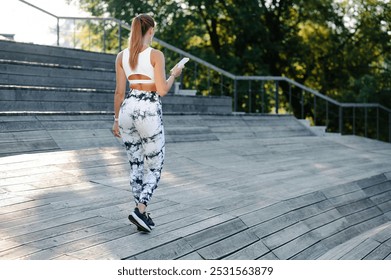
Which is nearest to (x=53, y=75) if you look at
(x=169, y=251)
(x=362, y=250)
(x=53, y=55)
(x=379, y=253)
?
(x=53, y=55)

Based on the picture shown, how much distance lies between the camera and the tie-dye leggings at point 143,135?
386 cm

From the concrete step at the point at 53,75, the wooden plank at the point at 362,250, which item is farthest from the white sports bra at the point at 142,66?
the concrete step at the point at 53,75

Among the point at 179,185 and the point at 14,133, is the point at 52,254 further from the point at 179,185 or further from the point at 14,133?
the point at 14,133

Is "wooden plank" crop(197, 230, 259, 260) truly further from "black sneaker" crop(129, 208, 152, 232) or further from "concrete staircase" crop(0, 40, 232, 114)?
"concrete staircase" crop(0, 40, 232, 114)

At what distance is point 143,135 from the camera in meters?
3.92

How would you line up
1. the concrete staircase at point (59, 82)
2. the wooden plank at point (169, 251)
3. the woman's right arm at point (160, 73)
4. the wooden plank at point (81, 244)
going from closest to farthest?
the wooden plank at point (81, 244), the wooden plank at point (169, 251), the woman's right arm at point (160, 73), the concrete staircase at point (59, 82)

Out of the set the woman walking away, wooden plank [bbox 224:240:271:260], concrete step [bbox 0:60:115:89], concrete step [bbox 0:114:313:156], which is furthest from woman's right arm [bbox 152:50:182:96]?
concrete step [bbox 0:60:115:89]

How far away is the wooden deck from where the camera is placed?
385 cm

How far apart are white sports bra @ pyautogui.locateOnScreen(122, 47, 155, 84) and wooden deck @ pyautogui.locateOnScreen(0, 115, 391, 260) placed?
3.50 ft

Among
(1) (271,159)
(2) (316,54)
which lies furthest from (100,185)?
(2) (316,54)

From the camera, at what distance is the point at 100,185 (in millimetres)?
5453

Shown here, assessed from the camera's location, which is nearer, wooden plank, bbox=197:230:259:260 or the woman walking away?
the woman walking away

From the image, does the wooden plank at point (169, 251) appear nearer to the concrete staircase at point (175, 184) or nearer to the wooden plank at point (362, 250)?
the concrete staircase at point (175, 184)

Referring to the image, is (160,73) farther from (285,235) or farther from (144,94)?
(285,235)
